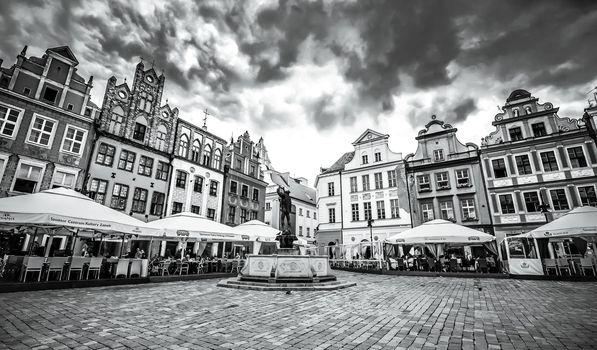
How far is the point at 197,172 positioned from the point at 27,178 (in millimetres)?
12356

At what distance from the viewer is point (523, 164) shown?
2511 cm

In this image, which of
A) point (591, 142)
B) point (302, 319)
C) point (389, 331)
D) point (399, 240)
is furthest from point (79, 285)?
point (591, 142)

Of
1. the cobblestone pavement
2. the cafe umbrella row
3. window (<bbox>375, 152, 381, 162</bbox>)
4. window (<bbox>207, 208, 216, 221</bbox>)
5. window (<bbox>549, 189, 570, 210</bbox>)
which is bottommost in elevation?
the cobblestone pavement

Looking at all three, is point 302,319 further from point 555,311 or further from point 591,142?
point 591,142

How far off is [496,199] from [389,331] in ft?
86.0

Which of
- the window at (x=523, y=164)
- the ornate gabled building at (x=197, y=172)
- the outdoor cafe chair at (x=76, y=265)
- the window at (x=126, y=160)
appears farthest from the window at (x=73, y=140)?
the window at (x=523, y=164)

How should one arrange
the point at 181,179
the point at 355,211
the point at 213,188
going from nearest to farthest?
1. the point at 181,179
2. the point at 213,188
3. the point at 355,211

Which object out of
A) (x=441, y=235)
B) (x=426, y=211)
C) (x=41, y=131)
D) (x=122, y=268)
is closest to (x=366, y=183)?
(x=426, y=211)

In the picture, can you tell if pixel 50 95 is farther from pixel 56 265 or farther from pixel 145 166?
pixel 56 265

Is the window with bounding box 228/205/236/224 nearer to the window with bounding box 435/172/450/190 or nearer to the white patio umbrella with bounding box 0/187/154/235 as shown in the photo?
the white patio umbrella with bounding box 0/187/154/235

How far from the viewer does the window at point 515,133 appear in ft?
85.1

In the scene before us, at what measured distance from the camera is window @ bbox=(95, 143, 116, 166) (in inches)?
830

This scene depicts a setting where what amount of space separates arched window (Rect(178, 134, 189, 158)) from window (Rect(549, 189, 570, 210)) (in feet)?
110

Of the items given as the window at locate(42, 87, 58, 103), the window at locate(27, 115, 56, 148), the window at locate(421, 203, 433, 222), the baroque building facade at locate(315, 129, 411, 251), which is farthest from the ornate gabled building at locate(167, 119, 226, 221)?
the window at locate(421, 203, 433, 222)
